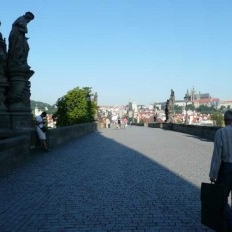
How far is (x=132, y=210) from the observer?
6395mm

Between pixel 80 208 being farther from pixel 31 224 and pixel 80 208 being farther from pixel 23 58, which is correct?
pixel 23 58

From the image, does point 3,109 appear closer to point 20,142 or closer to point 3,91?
point 3,91

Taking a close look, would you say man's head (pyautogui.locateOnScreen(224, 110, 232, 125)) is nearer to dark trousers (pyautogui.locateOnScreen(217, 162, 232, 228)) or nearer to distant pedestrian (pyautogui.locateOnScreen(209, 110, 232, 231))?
distant pedestrian (pyautogui.locateOnScreen(209, 110, 232, 231))

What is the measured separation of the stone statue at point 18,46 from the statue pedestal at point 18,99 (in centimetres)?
23

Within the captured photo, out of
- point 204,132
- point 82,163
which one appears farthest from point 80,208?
point 204,132

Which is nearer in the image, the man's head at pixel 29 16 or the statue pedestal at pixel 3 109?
the statue pedestal at pixel 3 109

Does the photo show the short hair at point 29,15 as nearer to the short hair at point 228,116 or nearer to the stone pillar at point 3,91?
the stone pillar at point 3,91

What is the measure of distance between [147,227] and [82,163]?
6.75 metres

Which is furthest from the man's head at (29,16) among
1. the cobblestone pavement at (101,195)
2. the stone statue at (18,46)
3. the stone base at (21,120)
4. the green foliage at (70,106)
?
the green foliage at (70,106)

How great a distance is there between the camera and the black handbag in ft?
15.5

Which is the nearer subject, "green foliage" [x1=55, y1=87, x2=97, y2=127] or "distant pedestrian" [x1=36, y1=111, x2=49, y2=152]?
"distant pedestrian" [x1=36, y1=111, x2=49, y2=152]

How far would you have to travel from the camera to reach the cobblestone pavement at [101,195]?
18.6 ft

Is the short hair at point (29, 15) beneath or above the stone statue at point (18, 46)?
above

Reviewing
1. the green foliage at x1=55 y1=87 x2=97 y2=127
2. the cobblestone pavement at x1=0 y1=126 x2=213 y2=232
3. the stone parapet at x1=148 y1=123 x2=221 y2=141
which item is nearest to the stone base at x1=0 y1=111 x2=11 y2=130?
the cobblestone pavement at x1=0 y1=126 x2=213 y2=232
